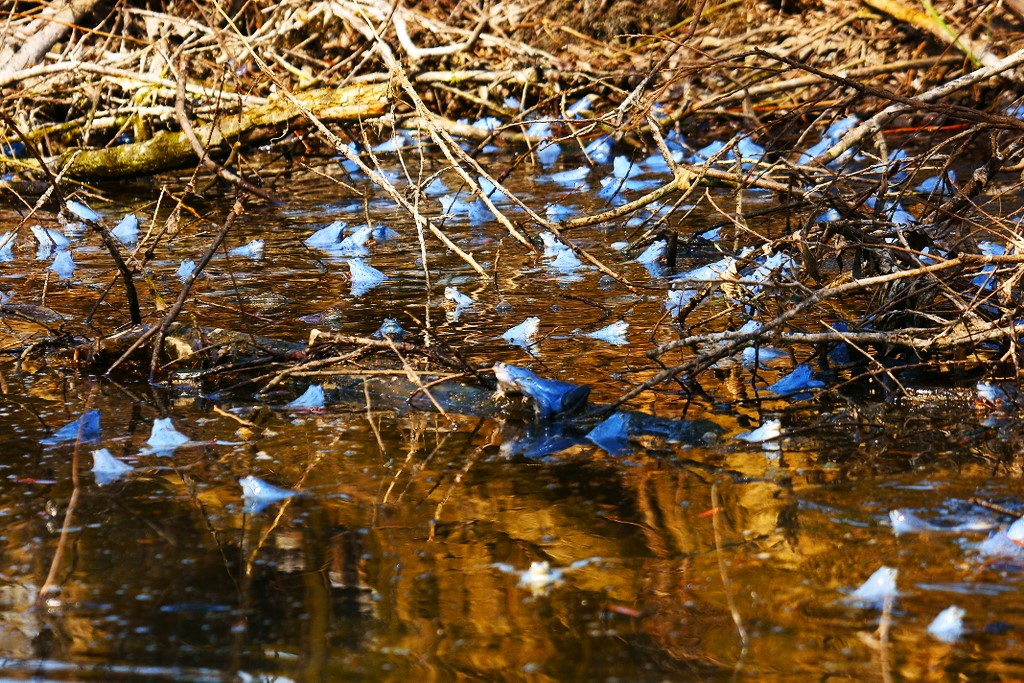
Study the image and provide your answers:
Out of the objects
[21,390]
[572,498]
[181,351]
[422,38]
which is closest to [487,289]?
[181,351]

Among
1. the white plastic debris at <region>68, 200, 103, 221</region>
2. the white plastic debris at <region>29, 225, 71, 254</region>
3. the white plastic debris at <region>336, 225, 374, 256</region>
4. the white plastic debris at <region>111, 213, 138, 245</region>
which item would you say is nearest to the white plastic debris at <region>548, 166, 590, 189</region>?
the white plastic debris at <region>336, 225, 374, 256</region>

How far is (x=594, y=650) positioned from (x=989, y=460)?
95 centimetres

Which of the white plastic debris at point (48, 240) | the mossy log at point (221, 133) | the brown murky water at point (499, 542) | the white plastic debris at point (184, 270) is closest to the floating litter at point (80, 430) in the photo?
the brown murky water at point (499, 542)

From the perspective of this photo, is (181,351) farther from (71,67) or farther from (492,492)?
(71,67)

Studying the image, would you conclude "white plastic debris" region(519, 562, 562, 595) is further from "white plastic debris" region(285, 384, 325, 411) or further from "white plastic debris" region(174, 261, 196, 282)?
"white plastic debris" region(174, 261, 196, 282)

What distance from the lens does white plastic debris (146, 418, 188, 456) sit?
236cm

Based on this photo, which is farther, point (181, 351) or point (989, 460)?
point (181, 351)

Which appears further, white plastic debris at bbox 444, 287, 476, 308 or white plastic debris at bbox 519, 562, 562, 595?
white plastic debris at bbox 444, 287, 476, 308

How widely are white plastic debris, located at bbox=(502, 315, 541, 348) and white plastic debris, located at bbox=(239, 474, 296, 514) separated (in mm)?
981

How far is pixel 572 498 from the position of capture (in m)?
2.06

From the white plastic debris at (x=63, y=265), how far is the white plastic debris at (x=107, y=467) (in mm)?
1854

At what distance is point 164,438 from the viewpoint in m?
2.37

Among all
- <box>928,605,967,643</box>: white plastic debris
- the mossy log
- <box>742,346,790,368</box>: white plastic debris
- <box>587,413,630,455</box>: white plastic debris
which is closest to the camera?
<box>928,605,967,643</box>: white plastic debris

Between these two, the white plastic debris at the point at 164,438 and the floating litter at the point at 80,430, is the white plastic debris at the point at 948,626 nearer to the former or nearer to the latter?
the white plastic debris at the point at 164,438
